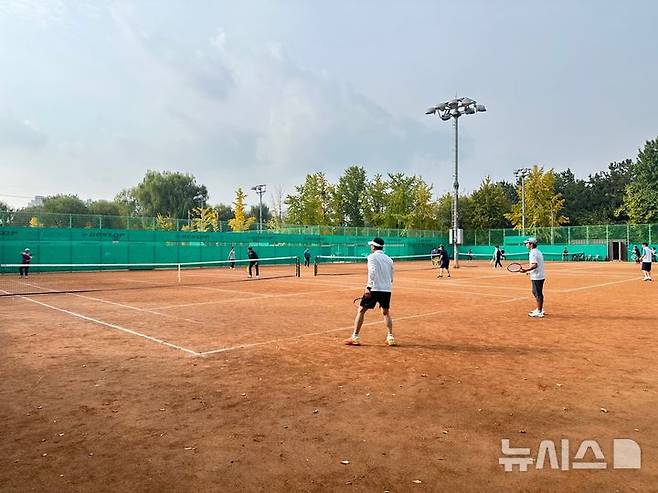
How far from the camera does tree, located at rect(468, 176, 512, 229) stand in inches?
3031

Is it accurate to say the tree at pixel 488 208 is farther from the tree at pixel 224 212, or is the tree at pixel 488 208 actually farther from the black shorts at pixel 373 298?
the black shorts at pixel 373 298

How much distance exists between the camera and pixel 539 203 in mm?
70562

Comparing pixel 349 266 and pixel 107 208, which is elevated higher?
pixel 107 208

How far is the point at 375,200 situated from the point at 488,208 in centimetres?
1884

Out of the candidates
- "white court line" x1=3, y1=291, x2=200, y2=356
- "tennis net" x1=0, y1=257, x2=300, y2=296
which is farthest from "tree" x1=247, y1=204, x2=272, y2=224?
"white court line" x1=3, y1=291, x2=200, y2=356

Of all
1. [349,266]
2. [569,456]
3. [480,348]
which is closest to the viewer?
[569,456]

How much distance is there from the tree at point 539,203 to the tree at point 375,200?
20.5 metres

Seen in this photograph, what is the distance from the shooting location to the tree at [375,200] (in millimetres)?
81500

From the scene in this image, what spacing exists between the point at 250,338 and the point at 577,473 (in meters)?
6.28

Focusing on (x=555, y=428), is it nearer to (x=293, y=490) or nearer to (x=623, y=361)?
(x=293, y=490)

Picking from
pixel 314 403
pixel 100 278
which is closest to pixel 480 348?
pixel 314 403

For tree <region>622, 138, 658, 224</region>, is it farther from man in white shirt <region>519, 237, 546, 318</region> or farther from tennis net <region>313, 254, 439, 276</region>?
man in white shirt <region>519, 237, 546, 318</region>

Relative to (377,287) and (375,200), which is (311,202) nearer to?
(375,200)

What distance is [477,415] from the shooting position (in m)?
4.99
